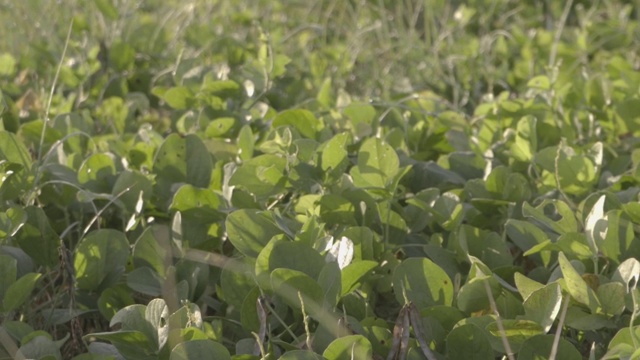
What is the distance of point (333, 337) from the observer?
3.65 feet

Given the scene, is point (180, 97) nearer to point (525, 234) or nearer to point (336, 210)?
point (336, 210)

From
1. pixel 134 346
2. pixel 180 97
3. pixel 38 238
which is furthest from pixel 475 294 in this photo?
pixel 180 97

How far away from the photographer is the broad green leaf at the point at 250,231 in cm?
125

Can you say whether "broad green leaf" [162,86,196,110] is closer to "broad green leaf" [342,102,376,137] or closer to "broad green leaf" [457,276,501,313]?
"broad green leaf" [342,102,376,137]

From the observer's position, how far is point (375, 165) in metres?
1.42

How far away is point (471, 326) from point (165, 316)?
1.13 ft

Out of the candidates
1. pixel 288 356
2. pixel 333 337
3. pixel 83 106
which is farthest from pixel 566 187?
pixel 83 106

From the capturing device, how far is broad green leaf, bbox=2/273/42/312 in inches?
47.2

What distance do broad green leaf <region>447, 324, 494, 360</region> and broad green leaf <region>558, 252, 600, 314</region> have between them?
0.42 feet

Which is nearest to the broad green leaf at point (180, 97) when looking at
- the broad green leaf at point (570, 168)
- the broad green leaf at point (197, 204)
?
the broad green leaf at point (197, 204)

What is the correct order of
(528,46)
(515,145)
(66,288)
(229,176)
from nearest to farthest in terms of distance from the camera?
(66,288), (229,176), (515,145), (528,46)

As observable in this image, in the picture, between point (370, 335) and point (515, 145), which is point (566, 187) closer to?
point (515, 145)

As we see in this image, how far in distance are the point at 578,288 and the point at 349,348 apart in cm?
31

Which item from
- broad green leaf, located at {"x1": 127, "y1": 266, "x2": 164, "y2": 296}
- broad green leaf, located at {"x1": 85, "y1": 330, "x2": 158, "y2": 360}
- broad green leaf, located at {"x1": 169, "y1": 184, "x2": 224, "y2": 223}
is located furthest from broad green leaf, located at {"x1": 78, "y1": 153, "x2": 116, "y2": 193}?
broad green leaf, located at {"x1": 85, "y1": 330, "x2": 158, "y2": 360}
